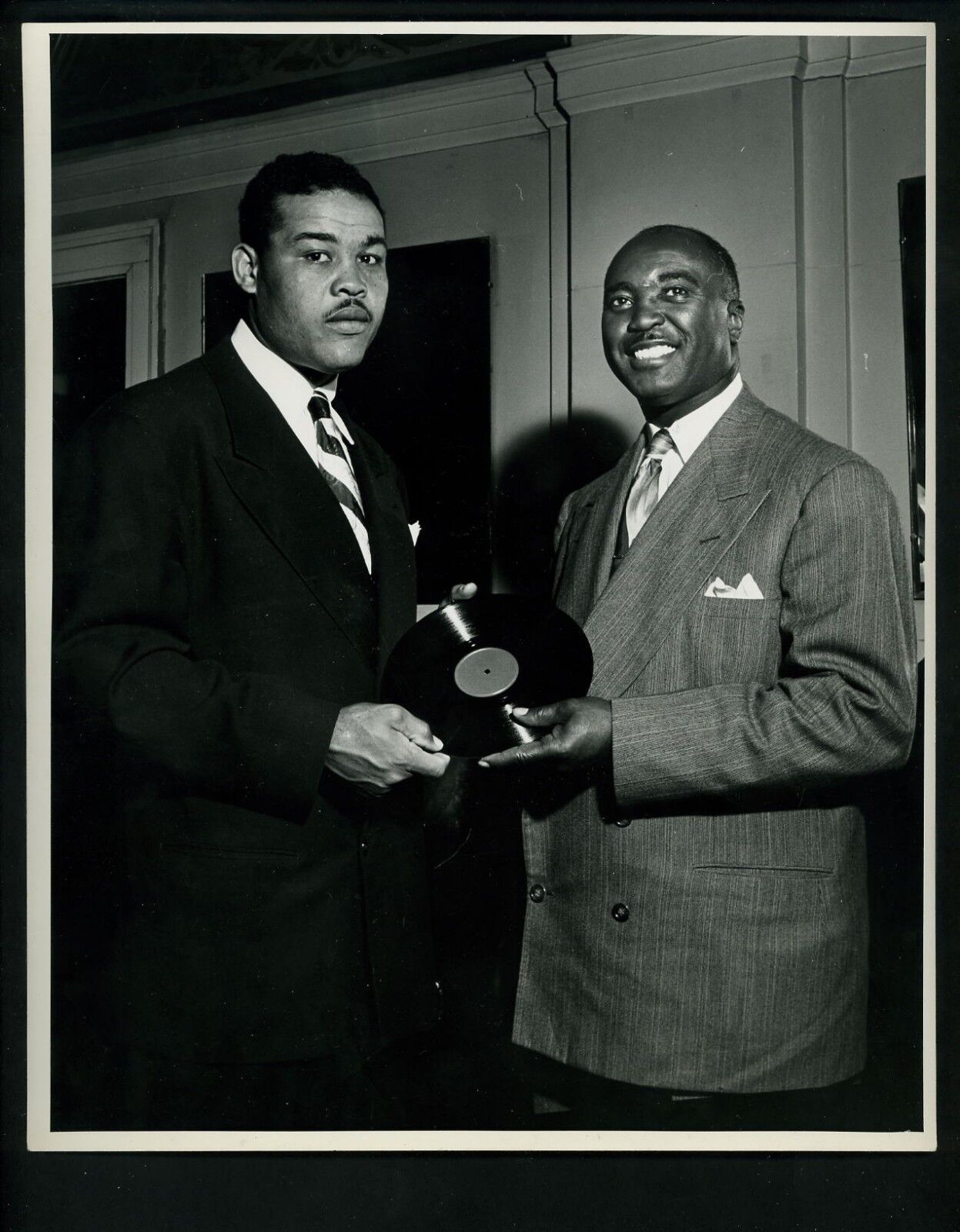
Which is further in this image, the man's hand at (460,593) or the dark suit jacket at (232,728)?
the man's hand at (460,593)

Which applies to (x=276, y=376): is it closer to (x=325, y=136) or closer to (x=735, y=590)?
(x=325, y=136)

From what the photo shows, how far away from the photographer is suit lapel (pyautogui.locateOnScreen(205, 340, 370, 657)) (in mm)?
1768

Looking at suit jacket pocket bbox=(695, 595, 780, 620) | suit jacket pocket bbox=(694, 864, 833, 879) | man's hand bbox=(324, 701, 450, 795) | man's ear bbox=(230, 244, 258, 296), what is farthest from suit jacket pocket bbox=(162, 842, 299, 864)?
man's ear bbox=(230, 244, 258, 296)

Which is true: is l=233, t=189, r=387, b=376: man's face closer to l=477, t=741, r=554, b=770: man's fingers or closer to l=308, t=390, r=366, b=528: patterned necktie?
l=308, t=390, r=366, b=528: patterned necktie

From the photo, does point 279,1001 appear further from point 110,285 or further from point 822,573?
point 110,285

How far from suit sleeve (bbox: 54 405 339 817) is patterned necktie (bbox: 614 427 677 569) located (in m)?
0.56

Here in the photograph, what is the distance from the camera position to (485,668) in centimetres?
173

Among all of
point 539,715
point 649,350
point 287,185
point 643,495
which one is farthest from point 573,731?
point 287,185

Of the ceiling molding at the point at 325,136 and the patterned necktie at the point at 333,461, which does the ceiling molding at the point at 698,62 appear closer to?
the ceiling molding at the point at 325,136

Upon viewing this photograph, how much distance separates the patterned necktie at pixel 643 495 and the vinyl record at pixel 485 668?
7.4 inches

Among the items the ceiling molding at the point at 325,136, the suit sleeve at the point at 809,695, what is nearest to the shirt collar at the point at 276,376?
the ceiling molding at the point at 325,136

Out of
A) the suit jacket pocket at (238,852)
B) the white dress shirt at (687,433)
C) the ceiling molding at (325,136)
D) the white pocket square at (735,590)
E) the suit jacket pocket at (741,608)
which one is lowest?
the suit jacket pocket at (238,852)

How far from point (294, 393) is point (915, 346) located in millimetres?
1024

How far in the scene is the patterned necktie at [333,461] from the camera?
1.82 meters
